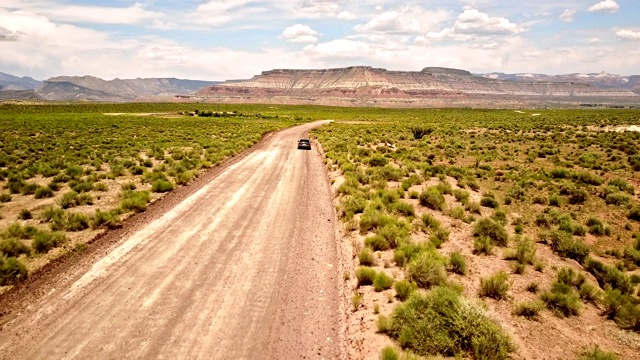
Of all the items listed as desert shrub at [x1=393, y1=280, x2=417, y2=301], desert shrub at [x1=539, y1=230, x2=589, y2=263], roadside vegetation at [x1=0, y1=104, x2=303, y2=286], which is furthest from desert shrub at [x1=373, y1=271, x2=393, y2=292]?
roadside vegetation at [x1=0, y1=104, x2=303, y2=286]

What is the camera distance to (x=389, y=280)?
938cm

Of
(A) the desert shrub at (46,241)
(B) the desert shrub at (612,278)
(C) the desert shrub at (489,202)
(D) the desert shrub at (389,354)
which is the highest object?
(A) the desert shrub at (46,241)

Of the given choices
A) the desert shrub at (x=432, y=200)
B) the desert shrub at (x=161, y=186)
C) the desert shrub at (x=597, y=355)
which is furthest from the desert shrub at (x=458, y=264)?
the desert shrub at (x=161, y=186)

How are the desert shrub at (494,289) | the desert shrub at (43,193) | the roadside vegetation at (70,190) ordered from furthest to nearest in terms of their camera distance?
the desert shrub at (43,193) → the roadside vegetation at (70,190) → the desert shrub at (494,289)

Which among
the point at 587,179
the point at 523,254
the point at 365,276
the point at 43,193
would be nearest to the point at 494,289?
the point at 523,254

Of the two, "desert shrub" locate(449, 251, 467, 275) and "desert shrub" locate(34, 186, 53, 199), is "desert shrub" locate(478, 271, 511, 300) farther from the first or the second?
"desert shrub" locate(34, 186, 53, 199)

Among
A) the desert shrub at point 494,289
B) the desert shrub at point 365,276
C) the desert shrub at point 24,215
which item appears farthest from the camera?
the desert shrub at point 24,215

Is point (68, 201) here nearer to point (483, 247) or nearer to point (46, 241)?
point (46, 241)

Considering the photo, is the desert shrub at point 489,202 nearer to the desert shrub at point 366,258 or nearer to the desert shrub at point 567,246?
the desert shrub at point 567,246

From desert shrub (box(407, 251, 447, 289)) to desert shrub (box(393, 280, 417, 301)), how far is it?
0.49 m

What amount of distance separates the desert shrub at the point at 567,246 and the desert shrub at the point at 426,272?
517 cm

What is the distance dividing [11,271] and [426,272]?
1104 cm

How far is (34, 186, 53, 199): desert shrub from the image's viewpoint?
17.1 m

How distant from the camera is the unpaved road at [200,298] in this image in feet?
23.3
